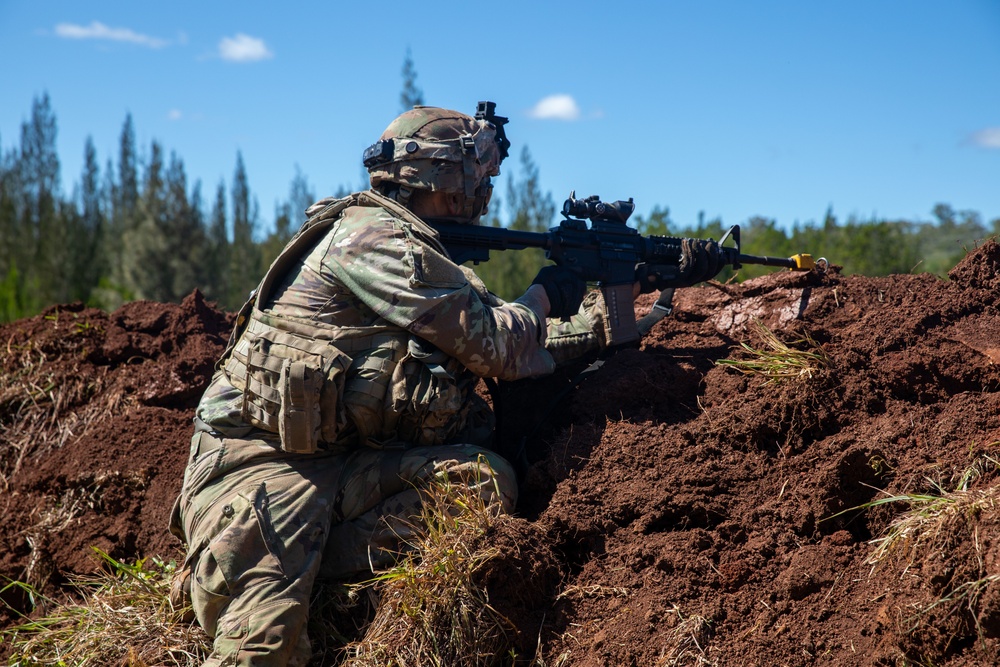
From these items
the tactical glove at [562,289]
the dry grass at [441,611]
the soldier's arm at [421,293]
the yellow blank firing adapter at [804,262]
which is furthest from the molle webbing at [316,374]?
the yellow blank firing adapter at [804,262]

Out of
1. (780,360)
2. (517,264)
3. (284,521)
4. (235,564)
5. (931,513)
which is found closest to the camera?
(931,513)

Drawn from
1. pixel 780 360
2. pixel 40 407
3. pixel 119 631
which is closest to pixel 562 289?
pixel 780 360

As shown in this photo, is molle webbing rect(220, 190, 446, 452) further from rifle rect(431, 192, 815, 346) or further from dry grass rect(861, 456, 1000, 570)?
dry grass rect(861, 456, 1000, 570)

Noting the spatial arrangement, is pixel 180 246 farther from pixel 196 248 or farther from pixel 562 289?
pixel 562 289

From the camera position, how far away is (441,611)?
3301 millimetres

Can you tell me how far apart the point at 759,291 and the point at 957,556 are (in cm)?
244

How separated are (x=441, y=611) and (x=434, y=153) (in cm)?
206

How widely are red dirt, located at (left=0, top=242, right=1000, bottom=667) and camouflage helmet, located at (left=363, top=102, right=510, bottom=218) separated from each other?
1.18 meters

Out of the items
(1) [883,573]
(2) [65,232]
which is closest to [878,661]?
(1) [883,573]

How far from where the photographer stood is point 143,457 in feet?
16.3

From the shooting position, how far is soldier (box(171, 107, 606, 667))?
349 centimetres

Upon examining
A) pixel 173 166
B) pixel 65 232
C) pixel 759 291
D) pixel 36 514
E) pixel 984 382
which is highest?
pixel 173 166

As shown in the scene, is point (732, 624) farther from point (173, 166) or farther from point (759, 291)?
point (173, 166)

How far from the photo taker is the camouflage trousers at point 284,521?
11.1 ft
